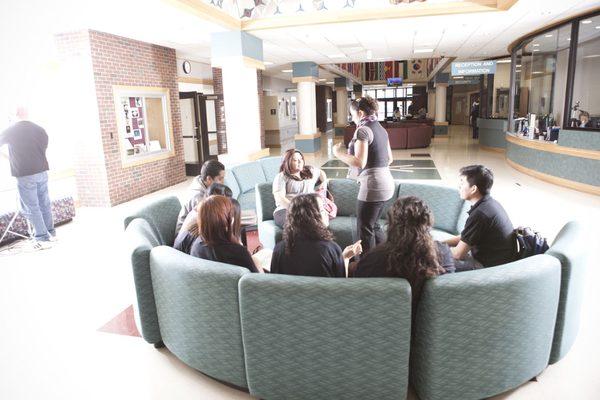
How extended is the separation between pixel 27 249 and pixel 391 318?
511 centimetres

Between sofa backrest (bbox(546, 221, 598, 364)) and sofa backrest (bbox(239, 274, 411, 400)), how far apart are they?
1013mm

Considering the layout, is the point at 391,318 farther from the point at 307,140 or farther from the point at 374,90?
the point at 374,90

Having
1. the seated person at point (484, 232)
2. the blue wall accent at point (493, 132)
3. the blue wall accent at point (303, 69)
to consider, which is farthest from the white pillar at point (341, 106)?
the seated person at point (484, 232)

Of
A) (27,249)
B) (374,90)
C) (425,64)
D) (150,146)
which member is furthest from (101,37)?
(374,90)

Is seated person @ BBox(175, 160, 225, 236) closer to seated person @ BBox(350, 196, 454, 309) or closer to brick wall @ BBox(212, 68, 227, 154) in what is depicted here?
seated person @ BBox(350, 196, 454, 309)

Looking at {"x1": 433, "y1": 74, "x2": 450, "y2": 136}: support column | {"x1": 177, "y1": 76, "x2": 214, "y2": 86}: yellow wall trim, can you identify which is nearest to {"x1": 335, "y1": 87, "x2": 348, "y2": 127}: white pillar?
{"x1": 433, "y1": 74, "x2": 450, "y2": 136}: support column

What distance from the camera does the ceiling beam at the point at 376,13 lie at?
6.52m

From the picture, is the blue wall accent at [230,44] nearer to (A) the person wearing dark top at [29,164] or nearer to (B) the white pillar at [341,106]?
(A) the person wearing dark top at [29,164]

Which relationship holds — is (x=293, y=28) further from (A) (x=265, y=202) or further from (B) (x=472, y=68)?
(B) (x=472, y=68)

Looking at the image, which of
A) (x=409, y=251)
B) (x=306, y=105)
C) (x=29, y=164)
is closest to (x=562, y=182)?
(x=306, y=105)

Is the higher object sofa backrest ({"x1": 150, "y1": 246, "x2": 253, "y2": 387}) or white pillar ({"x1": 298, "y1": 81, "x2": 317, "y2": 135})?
white pillar ({"x1": 298, "y1": 81, "x2": 317, "y2": 135})

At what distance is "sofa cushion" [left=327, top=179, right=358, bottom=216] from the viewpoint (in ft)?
15.5

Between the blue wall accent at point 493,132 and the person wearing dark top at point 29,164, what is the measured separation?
1289 cm

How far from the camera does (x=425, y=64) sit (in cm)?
2312
